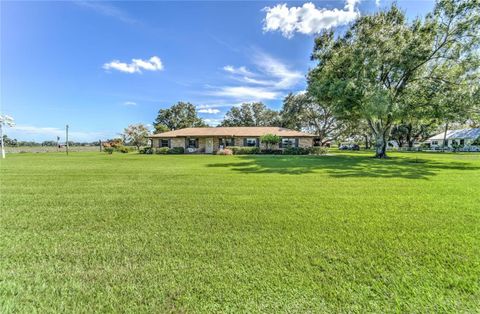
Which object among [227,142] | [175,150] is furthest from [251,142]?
[175,150]

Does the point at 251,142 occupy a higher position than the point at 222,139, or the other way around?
the point at 222,139

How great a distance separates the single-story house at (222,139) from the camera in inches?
1203

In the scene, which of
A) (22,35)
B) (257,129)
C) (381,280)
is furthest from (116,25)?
(257,129)

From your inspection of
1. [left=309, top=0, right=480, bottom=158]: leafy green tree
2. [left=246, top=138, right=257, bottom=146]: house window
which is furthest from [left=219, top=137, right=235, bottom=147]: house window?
[left=309, top=0, right=480, bottom=158]: leafy green tree

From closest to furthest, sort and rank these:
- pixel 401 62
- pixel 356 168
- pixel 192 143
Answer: pixel 356 168 < pixel 401 62 < pixel 192 143

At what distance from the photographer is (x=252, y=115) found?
5944 cm

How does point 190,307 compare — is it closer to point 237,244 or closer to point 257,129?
point 237,244

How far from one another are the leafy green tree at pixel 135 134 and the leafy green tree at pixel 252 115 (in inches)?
831

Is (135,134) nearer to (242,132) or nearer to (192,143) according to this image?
(192,143)

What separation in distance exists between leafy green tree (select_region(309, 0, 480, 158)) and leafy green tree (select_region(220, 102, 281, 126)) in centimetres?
3654

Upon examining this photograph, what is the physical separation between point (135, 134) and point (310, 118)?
35587mm

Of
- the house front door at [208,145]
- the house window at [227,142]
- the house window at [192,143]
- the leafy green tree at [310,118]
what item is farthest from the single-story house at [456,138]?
the house window at [192,143]

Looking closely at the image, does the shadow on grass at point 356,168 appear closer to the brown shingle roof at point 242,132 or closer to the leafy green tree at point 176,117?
the brown shingle roof at point 242,132

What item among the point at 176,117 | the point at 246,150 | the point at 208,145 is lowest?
the point at 246,150
